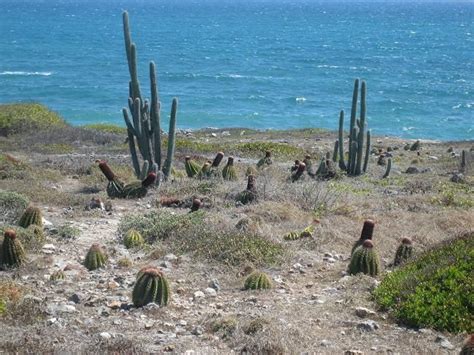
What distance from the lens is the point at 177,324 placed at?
7.96 metres

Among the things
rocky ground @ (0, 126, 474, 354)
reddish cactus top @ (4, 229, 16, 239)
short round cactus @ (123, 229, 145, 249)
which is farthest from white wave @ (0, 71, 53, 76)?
reddish cactus top @ (4, 229, 16, 239)

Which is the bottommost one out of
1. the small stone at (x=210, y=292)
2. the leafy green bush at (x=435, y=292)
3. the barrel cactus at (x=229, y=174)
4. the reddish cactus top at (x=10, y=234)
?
the small stone at (x=210, y=292)

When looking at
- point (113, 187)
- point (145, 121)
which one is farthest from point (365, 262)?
point (145, 121)

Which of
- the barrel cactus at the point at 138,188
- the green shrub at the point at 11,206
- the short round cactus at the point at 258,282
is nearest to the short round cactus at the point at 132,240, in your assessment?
the green shrub at the point at 11,206

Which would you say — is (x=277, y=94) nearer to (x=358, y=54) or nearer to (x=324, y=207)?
(x=358, y=54)

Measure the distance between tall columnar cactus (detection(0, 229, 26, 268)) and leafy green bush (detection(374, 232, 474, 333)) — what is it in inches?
178

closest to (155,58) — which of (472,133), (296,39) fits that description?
(296,39)

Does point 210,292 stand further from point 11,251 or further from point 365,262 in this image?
point 11,251

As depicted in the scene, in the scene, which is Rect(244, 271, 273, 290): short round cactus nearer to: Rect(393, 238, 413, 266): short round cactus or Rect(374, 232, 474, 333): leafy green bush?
Rect(374, 232, 474, 333): leafy green bush

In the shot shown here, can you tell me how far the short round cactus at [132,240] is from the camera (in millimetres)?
11031

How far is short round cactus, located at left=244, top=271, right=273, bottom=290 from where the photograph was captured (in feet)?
30.1

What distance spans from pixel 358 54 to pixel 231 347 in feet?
281

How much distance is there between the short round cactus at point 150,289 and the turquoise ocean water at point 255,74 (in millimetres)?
39566

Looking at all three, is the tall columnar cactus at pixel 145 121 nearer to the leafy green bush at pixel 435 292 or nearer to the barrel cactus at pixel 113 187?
the barrel cactus at pixel 113 187
